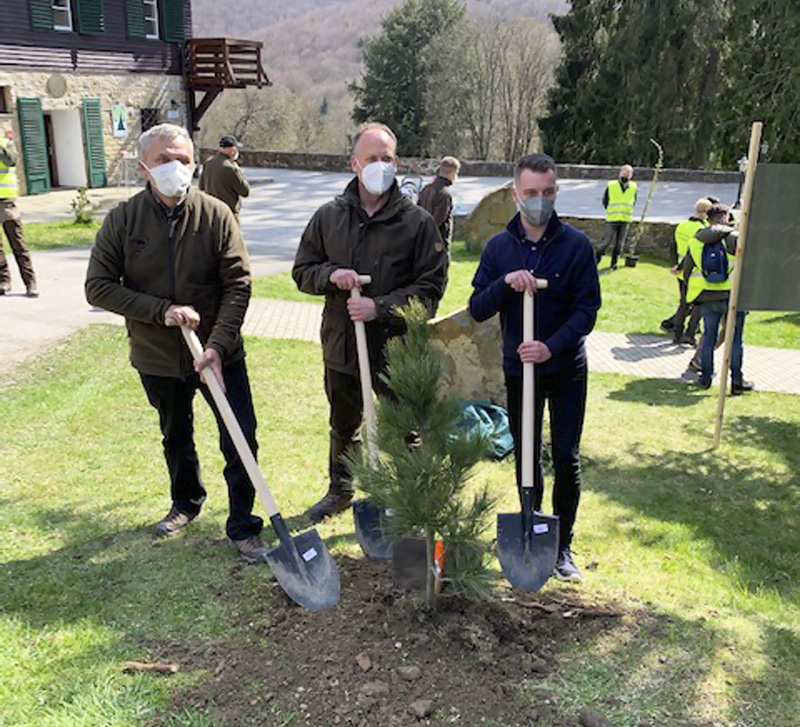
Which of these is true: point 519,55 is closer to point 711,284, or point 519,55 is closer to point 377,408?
point 711,284

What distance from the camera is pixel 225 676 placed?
2645mm

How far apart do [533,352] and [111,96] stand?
22.4 metres

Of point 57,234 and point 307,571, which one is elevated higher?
point 57,234

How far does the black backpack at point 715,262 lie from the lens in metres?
7.20

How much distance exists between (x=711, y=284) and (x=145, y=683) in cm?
626

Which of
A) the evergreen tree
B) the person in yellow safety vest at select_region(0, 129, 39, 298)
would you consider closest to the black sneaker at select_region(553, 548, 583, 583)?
the person in yellow safety vest at select_region(0, 129, 39, 298)

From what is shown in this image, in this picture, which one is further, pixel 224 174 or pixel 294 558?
pixel 224 174

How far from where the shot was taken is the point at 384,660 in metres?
2.62

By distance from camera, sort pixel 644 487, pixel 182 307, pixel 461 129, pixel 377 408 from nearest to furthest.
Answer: pixel 377 408 < pixel 182 307 < pixel 644 487 < pixel 461 129

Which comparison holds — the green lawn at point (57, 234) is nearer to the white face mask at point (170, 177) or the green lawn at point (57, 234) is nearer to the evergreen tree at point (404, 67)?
the white face mask at point (170, 177)

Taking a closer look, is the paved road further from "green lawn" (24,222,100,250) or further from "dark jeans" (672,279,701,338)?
"dark jeans" (672,279,701,338)

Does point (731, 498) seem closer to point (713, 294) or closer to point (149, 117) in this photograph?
point (713, 294)

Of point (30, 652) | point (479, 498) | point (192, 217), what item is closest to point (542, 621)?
point (479, 498)

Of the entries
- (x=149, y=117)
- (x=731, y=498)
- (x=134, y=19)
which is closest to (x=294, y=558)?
(x=731, y=498)
